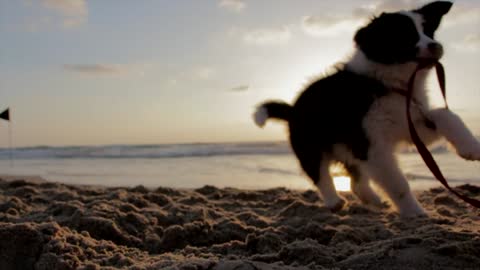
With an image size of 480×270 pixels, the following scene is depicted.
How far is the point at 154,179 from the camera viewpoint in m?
8.97

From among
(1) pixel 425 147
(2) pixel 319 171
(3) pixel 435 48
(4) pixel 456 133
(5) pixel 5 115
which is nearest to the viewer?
(1) pixel 425 147

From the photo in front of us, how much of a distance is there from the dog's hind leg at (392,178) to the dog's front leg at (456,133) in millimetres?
415

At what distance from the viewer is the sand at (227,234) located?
7.89 ft

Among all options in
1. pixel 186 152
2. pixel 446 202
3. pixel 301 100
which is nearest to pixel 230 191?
pixel 301 100

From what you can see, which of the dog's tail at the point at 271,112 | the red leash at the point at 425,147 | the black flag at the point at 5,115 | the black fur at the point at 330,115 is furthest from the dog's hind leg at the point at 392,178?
the black flag at the point at 5,115

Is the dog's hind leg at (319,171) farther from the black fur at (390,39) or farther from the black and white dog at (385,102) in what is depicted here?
the black fur at (390,39)

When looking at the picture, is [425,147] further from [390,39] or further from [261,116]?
[261,116]

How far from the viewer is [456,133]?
364 cm

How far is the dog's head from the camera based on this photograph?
3.88 meters

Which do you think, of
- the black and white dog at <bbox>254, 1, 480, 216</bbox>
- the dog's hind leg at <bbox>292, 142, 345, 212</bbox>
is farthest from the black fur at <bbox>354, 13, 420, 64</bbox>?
the dog's hind leg at <bbox>292, 142, 345, 212</bbox>

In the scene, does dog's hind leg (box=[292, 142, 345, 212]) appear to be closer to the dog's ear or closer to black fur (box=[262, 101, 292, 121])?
black fur (box=[262, 101, 292, 121])

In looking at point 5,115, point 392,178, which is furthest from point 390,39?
point 5,115

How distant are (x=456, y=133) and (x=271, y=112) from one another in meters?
1.87

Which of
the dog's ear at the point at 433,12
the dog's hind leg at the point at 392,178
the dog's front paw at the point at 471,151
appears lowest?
the dog's hind leg at the point at 392,178
